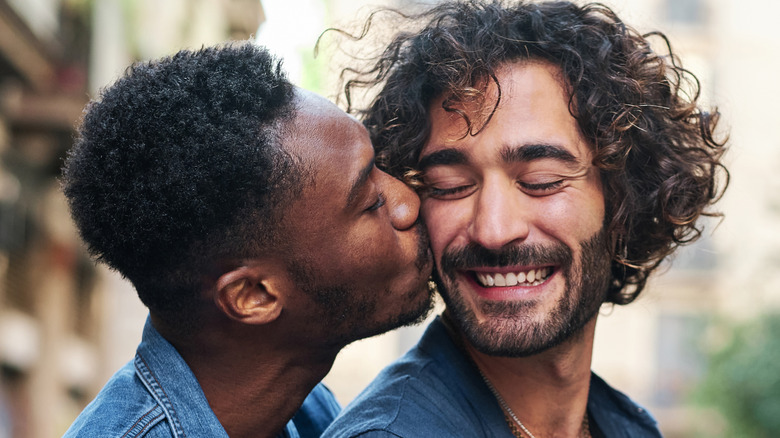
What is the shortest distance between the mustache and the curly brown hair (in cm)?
35

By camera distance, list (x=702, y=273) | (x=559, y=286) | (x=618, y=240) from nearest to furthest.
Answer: (x=559, y=286), (x=618, y=240), (x=702, y=273)

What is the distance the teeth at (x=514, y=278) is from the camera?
10.1 ft

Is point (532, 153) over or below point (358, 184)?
below

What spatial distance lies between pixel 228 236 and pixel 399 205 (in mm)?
654

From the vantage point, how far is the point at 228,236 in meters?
2.74

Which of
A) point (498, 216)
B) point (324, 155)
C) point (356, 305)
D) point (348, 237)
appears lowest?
point (356, 305)

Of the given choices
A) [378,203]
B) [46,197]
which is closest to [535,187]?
[378,203]

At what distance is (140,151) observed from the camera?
8.60ft

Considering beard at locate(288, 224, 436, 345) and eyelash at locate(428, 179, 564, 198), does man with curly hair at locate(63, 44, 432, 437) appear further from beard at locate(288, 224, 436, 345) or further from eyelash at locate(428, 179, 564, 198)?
eyelash at locate(428, 179, 564, 198)

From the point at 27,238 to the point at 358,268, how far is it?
9802 mm

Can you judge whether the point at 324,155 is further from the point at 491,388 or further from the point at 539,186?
the point at 491,388

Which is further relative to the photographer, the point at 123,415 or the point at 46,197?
the point at 46,197

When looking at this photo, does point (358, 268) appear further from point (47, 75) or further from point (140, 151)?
point (47, 75)

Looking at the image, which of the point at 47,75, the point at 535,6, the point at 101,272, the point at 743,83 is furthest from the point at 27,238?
the point at 743,83
